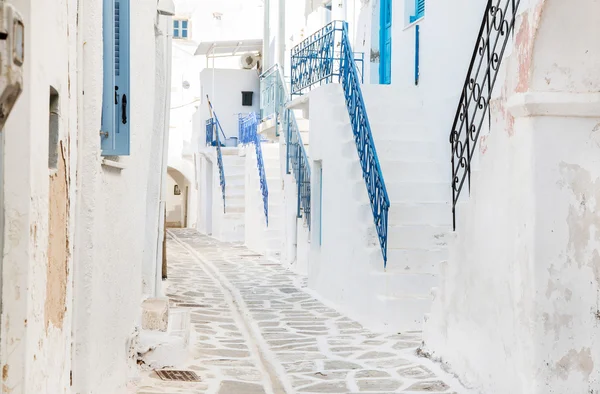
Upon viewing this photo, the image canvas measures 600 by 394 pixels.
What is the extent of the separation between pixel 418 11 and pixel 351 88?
256 cm

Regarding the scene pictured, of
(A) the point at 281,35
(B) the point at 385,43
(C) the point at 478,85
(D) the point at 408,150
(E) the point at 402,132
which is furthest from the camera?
(A) the point at 281,35

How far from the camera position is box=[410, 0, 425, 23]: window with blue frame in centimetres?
1159

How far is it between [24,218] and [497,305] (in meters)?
3.71

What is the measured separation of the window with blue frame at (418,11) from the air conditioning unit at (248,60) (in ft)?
55.5

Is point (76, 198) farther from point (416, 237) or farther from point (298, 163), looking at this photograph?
point (298, 163)

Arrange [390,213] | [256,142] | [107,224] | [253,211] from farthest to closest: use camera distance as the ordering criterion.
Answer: [256,142]
[253,211]
[390,213]
[107,224]

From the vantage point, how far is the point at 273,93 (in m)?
20.0

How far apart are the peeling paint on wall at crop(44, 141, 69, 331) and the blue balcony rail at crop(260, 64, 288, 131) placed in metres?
14.0

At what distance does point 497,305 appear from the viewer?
5.62 metres

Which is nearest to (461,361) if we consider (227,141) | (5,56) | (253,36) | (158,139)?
(158,139)

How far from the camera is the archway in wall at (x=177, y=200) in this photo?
33781 mm

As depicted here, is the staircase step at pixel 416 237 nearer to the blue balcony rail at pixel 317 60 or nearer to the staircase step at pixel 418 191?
the staircase step at pixel 418 191

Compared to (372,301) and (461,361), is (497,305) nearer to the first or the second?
(461,361)

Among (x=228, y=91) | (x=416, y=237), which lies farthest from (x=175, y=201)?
(x=416, y=237)
